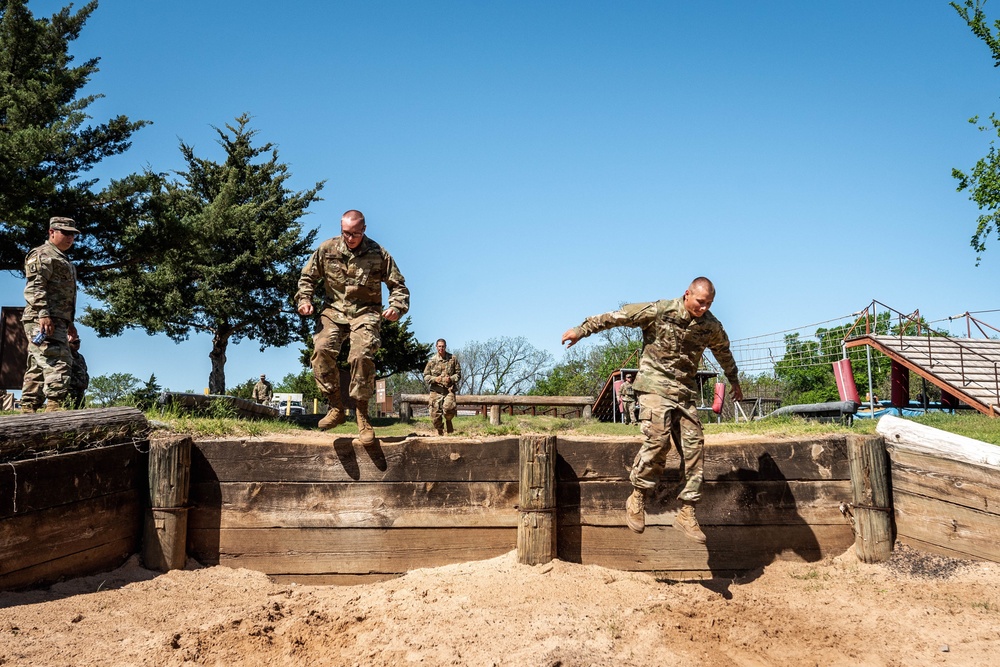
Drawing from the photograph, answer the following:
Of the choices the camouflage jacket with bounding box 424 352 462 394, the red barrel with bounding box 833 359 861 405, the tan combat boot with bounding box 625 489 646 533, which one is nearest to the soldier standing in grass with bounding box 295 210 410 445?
the tan combat boot with bounding box 625 489 646 533

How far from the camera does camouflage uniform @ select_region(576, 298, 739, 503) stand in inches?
231

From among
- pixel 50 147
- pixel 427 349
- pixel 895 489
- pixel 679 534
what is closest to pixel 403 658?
pixel 679 534

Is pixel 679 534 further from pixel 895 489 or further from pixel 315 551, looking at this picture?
pixel 315 551

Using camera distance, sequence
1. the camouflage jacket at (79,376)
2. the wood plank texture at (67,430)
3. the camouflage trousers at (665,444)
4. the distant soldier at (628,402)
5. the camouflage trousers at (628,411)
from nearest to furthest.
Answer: the wood plank texture at (67,430) → the camouflage trousers at (665,444) → the camouflage jacket at (79,376) → the distant soldier at (628,402) → the camouflage trousers at (628,411)

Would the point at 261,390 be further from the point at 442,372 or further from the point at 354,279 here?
the point at 354,279

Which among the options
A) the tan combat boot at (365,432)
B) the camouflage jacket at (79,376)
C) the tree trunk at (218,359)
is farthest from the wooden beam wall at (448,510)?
the tree trunk at (218,359)

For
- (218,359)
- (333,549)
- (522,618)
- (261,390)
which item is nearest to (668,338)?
(522,618)

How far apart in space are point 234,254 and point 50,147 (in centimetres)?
1830

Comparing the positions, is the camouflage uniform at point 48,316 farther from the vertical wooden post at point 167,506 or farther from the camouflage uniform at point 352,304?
the camouflage uniform at point 352,304

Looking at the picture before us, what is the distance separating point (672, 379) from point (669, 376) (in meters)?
0.04

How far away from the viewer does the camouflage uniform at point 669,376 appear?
231 inches

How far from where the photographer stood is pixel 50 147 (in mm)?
15031

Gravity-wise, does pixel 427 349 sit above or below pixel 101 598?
above

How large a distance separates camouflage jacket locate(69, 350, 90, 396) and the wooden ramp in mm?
19672
